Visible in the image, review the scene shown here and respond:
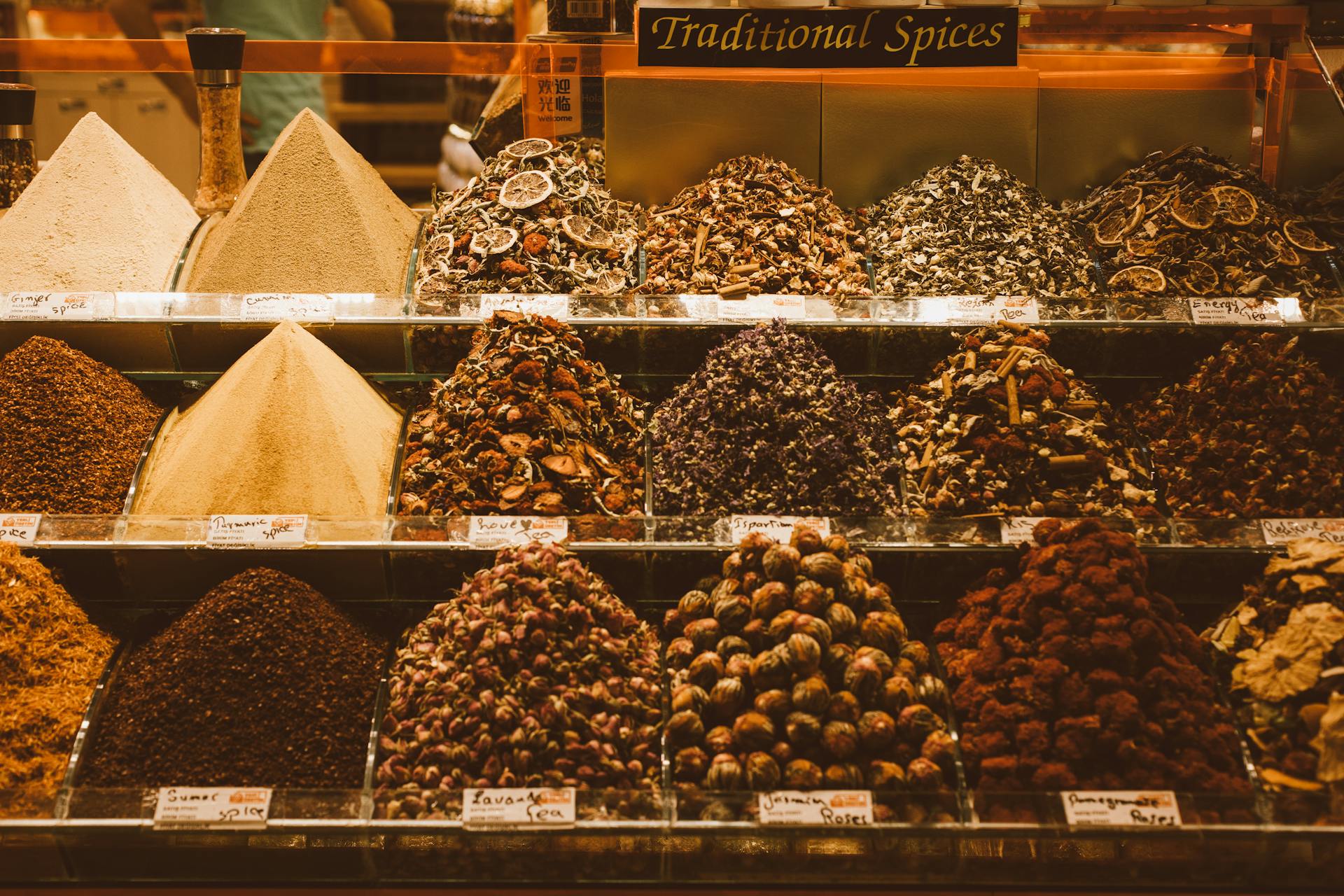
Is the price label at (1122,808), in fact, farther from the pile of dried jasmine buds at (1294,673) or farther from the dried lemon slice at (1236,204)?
the dried lemon slice at (1236,204)

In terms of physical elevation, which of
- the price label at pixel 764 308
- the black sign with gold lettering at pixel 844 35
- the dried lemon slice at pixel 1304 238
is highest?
the black sign with gold lettering at pixel 844 35

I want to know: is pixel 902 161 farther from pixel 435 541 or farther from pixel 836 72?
pixel 435 541

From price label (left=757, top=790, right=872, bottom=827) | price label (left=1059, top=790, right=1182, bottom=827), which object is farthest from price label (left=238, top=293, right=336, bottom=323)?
price label (left=1059, top=790, right=1182, bottom=827)

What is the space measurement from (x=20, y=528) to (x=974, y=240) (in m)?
1.75

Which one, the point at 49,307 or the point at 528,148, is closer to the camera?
Answer: the point at 49,307

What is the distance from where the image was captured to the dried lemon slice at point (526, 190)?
2.23 metres

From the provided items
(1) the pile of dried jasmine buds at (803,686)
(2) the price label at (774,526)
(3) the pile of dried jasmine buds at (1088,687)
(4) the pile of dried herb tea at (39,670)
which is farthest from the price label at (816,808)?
(4) the pile of dried herb tea at (39,670)

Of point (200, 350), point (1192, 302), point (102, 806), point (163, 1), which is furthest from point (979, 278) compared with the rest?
point (163, 1)

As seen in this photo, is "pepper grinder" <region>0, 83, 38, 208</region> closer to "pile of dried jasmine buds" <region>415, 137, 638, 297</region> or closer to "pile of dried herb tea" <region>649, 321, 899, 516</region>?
"pile of dried jasmine buds" <region>415, 137, 638, 297</region>

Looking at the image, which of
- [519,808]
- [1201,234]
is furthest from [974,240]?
[519,808]

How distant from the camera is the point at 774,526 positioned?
5.40 feet

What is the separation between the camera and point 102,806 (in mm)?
1365

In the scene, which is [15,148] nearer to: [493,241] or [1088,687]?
[493,241]

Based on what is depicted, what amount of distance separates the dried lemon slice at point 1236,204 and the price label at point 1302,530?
2.41 ft
